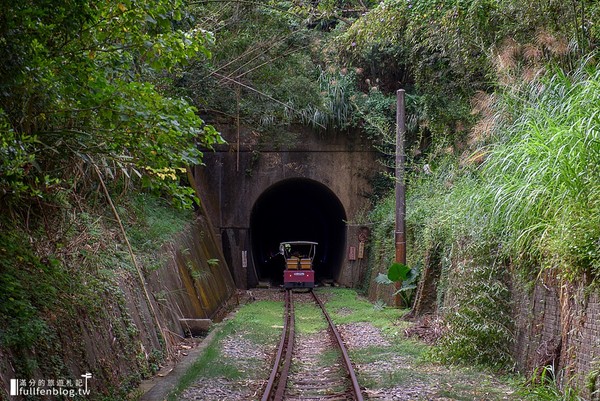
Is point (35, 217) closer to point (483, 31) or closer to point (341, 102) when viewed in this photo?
point (483, 31)

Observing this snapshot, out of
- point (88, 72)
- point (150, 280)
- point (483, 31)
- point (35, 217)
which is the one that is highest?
→ point (483, 31)

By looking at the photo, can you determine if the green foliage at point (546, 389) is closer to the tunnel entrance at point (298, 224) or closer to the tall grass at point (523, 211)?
the tall grass at point (523, 211)

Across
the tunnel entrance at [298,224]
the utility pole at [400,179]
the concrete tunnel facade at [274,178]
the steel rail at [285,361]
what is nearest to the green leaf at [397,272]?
the utility pole at [400,179]

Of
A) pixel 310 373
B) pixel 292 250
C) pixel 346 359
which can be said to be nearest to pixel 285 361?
pixel 310 373

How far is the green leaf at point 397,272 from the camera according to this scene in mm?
14859

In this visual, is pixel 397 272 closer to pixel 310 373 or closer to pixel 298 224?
pixel 310 373

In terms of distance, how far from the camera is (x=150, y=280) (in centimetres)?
1093

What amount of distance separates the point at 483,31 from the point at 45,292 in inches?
359

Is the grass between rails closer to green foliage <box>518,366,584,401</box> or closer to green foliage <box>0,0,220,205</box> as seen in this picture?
green foliage <box>518,366,584,401</box>

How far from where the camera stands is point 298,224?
123 ft

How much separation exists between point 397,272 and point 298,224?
22554mm

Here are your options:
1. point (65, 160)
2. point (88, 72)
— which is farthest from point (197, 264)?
point (88, 72)

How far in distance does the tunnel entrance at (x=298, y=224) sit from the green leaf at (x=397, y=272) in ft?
30.6

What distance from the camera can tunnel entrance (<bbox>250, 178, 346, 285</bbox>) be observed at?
26820 mm
